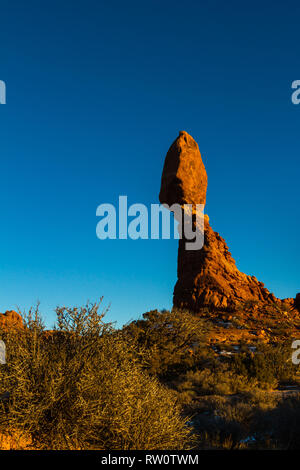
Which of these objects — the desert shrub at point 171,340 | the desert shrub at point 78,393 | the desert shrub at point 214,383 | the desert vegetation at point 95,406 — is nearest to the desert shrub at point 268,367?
the desert shrub at point 214,383

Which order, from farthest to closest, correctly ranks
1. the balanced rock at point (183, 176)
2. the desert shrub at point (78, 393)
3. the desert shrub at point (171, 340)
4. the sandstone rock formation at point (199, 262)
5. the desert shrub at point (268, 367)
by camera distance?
the balanced rock at point (183, 176) < the sandstone rock formation at point (199, 262) < the desert shrub at point (171, 340) < the desert shrub at point (268, 367) < the desert shrub at point (78, 393)

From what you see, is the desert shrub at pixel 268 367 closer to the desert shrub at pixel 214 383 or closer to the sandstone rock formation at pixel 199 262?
the desert shrub at pixel 214 383

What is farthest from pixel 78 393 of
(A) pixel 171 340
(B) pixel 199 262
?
(B) pixel 199 262

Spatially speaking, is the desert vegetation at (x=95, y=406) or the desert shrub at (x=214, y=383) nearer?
the desert vegetation at (x=95, y=406)

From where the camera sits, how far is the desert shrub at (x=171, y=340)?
1733 centimetres

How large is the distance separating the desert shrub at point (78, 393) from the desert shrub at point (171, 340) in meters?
9.69

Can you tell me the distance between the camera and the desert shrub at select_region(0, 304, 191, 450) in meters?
5.92

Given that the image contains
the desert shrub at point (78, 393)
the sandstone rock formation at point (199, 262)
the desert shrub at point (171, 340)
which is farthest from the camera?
the sandstone rock formation at point (199, 262)

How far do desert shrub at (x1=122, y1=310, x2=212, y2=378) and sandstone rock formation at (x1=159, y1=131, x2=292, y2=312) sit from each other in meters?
4.98

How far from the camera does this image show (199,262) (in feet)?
96.8

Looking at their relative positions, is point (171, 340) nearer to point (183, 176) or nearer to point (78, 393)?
point (78, 393)

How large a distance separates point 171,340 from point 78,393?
50.8 ft

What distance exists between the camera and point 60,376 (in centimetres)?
599

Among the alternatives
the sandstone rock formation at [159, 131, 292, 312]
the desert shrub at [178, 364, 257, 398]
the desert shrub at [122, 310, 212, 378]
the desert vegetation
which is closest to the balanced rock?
the sandstone rock formation at [159, 131, 292, 312]
